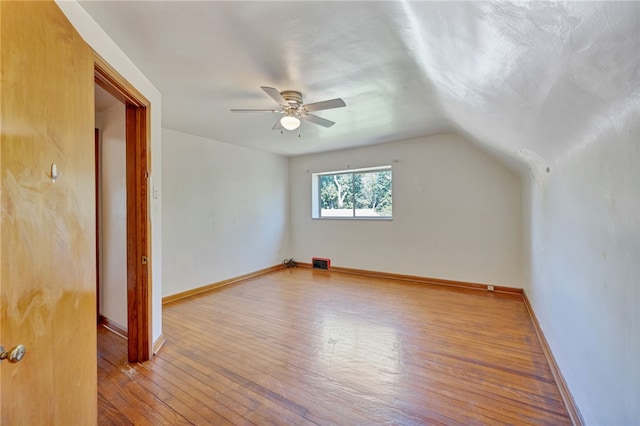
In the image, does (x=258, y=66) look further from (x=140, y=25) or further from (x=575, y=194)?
(x=575, y=194)

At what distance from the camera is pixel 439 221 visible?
443 centimetres

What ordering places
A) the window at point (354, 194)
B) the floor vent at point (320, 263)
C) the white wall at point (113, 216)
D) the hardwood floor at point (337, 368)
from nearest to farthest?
the hardwood floor at point (337, 368)
the white wall at point (113, 216)
the window at point (354, 194)
the floor vent at point (320, 263)

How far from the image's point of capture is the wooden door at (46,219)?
0.87m

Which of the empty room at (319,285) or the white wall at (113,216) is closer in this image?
the empty room at (319,285)

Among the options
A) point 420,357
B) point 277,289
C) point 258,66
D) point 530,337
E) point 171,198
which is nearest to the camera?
point 258,66

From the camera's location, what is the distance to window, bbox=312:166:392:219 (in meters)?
5.08

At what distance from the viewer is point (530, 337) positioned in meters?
2.57

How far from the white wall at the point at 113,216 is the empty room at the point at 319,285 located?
3cm

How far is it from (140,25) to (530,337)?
13.0ft

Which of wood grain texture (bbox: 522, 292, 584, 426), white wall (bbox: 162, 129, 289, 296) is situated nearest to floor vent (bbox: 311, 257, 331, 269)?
white wall (bbox: 162, 129, 289, 296)

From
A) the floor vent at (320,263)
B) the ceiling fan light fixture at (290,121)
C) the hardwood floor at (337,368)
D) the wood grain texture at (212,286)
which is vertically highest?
the ceiling fan light fixture at (290,121)

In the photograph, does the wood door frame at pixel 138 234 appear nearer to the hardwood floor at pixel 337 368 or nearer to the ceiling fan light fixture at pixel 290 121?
the hardwood floor at pixel 337 368

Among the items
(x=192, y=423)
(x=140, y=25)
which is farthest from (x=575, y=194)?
(x=140, y=25)

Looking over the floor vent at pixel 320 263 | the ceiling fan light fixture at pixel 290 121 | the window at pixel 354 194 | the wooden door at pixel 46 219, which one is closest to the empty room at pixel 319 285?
the wooden door at pixel 46 219
